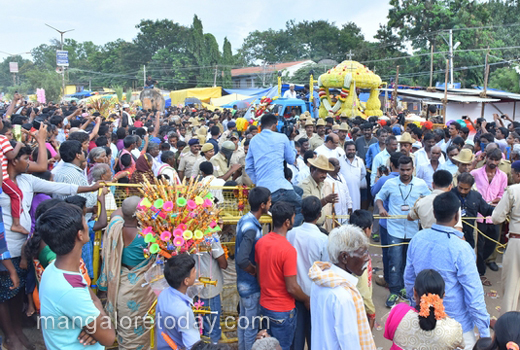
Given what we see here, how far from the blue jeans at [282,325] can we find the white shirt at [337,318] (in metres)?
0.83

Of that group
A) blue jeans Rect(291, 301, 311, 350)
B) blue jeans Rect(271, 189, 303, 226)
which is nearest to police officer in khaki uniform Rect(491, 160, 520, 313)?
blue jeans Rect(271, 189, 303, 226)

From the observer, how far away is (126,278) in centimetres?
448

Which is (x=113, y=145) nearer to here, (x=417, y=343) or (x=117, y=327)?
(x=117, y=327)

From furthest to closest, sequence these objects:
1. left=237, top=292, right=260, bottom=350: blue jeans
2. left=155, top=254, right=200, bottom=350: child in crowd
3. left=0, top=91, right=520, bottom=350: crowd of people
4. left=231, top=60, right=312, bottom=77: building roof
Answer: left=231, top=60, right=312, bottom=77: building roof → left=237, top=292, right=260, bottom=350: blue jeans → left=155, top=254, right=200, bottom=350: child in crowd → left=0, top=91, right=520, bottom=350: crowd of people

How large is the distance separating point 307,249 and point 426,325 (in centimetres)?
135

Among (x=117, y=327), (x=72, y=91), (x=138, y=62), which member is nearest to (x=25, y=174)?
(x=117, y=327)

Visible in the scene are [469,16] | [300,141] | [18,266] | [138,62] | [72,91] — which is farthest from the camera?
[138,62]

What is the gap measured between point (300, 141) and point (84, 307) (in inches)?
265

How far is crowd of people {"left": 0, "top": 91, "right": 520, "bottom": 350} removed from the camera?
2760 mm

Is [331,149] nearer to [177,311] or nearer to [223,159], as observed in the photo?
[223,159]

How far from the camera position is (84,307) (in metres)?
2.54

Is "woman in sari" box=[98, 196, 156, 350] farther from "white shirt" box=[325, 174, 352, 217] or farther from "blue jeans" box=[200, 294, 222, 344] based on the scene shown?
"white shirt" box=[325, 174, 352, 217]

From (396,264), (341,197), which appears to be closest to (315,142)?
(341,197)

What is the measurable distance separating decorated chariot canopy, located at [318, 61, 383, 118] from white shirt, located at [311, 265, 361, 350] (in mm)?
15804
